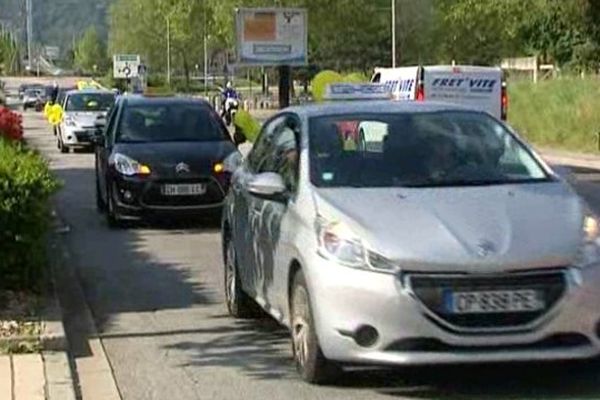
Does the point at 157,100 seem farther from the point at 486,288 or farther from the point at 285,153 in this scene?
the point at 486,288

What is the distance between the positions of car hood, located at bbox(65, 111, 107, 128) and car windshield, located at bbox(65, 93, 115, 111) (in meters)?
0.30

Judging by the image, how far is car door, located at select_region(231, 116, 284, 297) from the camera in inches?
397

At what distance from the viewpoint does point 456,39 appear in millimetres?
81000

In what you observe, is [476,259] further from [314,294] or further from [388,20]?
[388,20]

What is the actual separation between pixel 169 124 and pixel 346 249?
1054 centimetres

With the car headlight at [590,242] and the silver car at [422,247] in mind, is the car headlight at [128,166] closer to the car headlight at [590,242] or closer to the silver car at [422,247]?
the silver car at [422,247]

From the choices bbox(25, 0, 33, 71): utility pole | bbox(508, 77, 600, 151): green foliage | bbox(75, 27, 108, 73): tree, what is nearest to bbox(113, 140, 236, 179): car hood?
bbox(508, 77, 600, 151): green foliage

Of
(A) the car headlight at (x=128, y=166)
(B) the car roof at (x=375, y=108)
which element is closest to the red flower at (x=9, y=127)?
(A) the car headlight at (x=128, y=166)

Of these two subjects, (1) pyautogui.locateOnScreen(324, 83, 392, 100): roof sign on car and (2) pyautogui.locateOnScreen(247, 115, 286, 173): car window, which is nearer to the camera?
(2) pyautogui.locateOnScreen(247, 115, 286, 173): car window

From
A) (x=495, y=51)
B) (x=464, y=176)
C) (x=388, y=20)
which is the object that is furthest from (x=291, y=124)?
(x=495, y=51)

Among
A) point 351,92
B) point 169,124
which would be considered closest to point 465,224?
point 169,124

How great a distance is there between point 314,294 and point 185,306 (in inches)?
142

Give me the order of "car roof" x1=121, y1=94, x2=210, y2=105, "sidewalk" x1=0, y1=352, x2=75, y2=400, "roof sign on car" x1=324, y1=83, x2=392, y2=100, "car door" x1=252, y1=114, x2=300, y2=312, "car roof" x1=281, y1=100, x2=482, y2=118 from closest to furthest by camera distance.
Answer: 1. "sidewalk" x1=0, y1=352, x2=75, y2=400
2. "car door" x1=252, y1=114, x2=300, y2=312
3. "car roof" x1=281, y1=100, x2=482, y2=118
4. "car roof" x1=121, y1=94, x2=210, y2=105
5. "roof sign on car" x1=324, y1=83, x2=392, y2=100

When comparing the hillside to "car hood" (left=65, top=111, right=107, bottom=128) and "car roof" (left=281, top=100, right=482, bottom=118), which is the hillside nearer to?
"car hood" (left=65, top=111, right=107, bottom=128)
